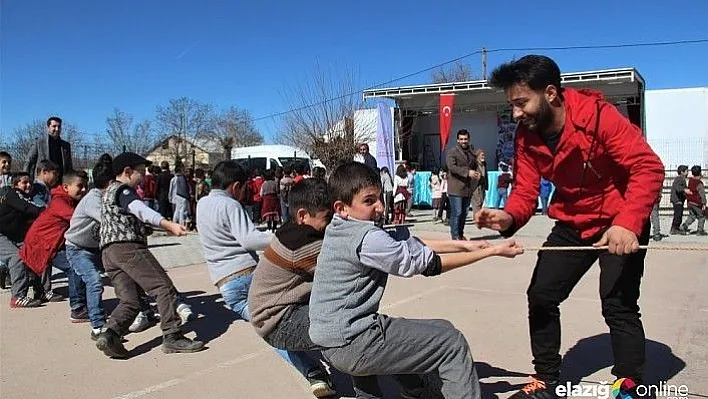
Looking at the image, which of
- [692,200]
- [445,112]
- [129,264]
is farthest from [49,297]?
[445,112]

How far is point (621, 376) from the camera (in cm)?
346

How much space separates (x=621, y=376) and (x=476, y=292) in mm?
3295

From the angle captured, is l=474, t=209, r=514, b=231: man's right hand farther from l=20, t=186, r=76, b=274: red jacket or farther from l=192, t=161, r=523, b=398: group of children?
l=20, t=186, r=76, b=274: red jacket

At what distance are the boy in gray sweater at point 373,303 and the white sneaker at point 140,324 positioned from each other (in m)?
2.90

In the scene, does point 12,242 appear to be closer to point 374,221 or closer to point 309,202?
point 309,202

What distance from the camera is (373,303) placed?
312 cm

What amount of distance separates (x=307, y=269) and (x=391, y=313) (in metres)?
2.37

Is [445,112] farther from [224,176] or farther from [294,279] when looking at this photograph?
[294,279]

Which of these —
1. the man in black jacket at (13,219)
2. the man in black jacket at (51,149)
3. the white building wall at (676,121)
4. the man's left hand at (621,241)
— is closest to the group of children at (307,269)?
the man's left hand at (621,241)

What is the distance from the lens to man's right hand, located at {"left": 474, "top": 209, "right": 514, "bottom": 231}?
11.5 ft

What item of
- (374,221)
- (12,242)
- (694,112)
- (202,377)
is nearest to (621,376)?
(374,221)

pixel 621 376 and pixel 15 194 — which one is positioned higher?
pixel 15 194

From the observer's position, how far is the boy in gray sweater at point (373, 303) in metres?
3.01

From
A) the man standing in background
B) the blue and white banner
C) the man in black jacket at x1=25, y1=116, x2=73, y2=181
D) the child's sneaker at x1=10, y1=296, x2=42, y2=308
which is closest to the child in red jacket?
the child's sneaker at x1=10, y1=296, x2=42, y2=308
